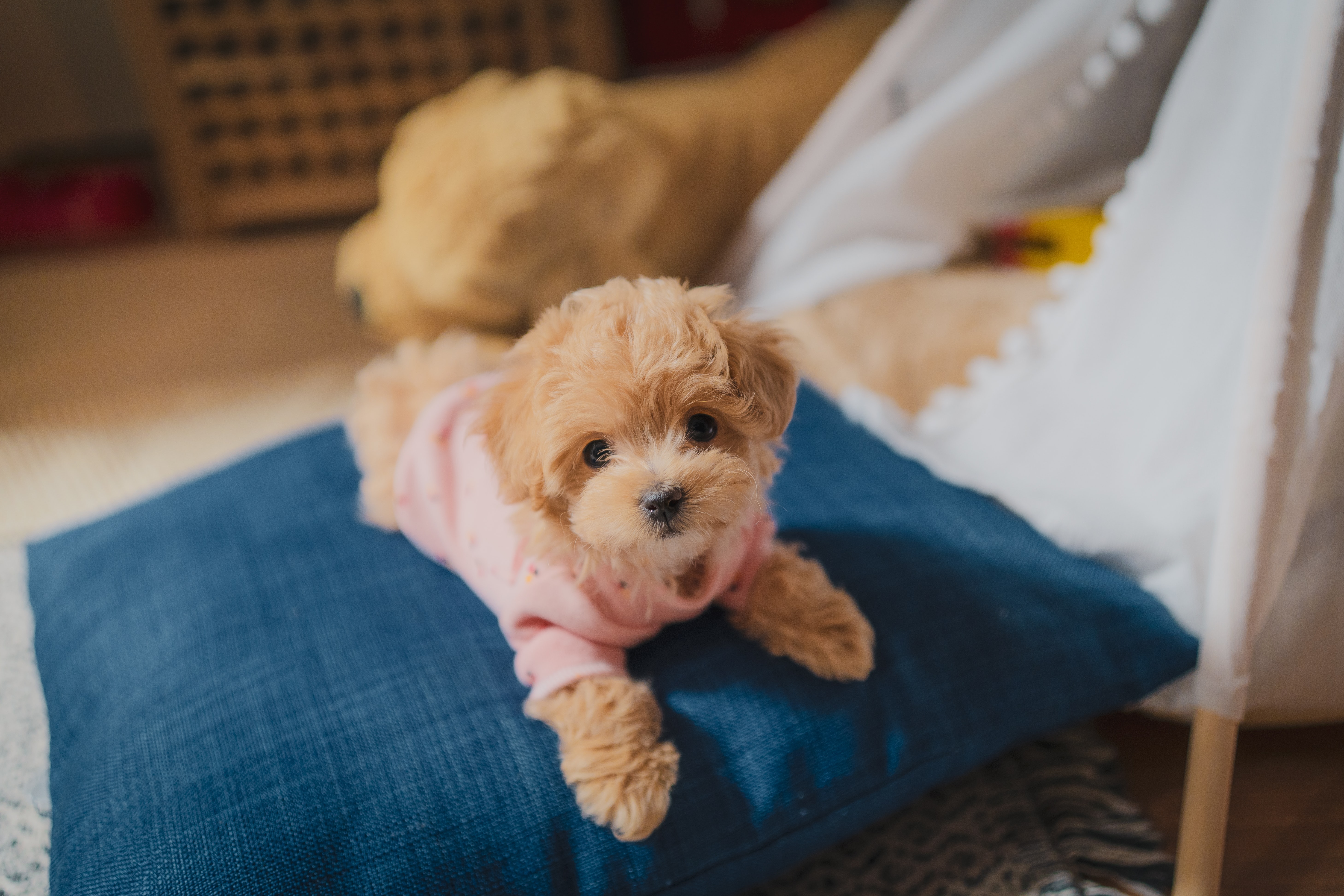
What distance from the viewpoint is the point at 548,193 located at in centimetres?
155

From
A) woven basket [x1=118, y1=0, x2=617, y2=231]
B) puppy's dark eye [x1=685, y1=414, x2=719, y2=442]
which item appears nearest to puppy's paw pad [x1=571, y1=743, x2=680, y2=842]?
puppy's dark eye [x1=685, y1=414, x2=719, y2=442]

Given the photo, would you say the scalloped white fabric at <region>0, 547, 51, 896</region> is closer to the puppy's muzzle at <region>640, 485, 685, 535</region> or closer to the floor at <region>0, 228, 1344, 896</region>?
the floor at <region>0, 228, 1344, 896</region>

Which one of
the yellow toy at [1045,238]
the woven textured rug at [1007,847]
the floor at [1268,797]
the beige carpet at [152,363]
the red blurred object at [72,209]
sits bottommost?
the floor at [1268,797]

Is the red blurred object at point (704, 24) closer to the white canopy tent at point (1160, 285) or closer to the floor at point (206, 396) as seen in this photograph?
the floor at point (206, 396)

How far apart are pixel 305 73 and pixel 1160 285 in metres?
2.41

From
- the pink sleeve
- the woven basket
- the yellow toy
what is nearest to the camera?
the pink sleeve

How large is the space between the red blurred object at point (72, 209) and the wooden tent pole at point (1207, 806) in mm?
3217

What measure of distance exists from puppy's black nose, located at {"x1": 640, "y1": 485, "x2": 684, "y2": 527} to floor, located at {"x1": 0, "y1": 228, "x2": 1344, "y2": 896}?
0.76 meters

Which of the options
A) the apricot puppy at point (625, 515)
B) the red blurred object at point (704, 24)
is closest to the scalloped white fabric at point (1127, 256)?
the apricot puppy at point (625, 515)

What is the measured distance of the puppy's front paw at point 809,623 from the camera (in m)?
0.90

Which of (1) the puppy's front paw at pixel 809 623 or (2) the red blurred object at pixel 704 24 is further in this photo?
(2) the red blurred object at pixel 704 24

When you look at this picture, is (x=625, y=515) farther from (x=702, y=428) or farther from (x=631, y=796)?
(x=631, y=796)

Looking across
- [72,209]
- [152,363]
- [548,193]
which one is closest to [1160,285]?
[548,193]

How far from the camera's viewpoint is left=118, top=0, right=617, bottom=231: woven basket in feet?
8.43
